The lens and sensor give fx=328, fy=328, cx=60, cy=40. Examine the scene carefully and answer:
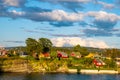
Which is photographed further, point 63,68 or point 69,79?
point 63,68

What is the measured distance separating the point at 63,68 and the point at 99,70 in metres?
18.3

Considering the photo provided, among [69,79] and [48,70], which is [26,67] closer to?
[48,70]

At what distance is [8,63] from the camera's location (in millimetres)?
157625

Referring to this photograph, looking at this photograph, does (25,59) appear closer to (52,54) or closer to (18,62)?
(18,62)

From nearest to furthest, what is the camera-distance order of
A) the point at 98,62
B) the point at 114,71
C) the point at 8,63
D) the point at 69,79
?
1. the point at 69,79
2. the point at 8,63
3. the point at 114,71
4. the point at 98,62

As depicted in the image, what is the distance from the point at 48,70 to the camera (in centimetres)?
16425

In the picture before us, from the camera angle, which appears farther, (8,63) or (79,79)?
(8,63)

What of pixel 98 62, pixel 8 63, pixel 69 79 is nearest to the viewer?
pixel 69 79

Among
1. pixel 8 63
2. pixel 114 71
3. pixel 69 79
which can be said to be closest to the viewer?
pixel 69 79

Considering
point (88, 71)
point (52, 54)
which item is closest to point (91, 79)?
point (88, 71)

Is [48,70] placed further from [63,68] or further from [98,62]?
[98,62]

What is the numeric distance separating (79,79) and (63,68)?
42626 millimetres

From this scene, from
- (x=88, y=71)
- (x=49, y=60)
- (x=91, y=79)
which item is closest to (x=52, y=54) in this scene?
(x=49, y=60)

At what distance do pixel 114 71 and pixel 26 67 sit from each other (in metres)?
45.0
